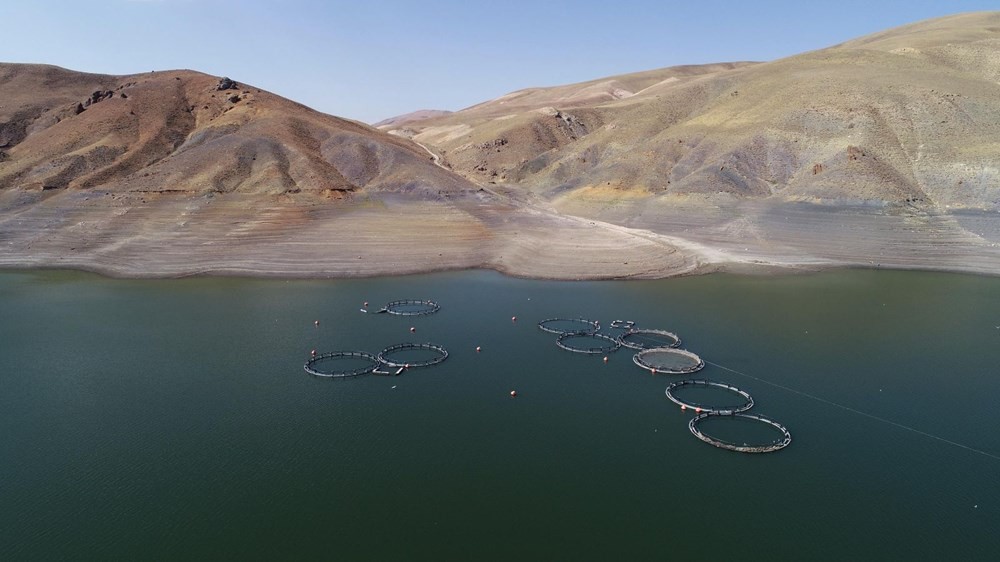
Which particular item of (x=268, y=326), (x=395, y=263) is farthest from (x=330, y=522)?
(x=395, y=263)

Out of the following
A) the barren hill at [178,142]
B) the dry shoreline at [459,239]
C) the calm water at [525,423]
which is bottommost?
the calm water at [525,423]

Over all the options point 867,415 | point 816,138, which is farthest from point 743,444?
point 816,138

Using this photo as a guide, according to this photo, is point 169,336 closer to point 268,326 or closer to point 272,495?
point 268,326

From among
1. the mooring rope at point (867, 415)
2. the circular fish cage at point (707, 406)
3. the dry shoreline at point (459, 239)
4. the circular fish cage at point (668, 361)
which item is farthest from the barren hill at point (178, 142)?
the mooring rope at point (867, 415)

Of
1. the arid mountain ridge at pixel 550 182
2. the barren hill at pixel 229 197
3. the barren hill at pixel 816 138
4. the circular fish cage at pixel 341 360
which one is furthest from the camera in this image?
the barren hill at pixel 816 138

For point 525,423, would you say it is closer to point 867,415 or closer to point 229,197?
point 867,415

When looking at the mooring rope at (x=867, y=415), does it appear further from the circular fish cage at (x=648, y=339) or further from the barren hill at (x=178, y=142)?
the barren hill at (x=178, y=142)
